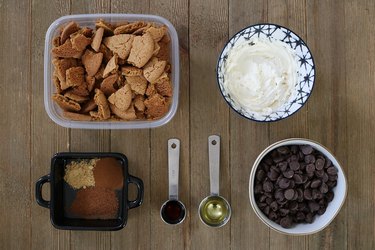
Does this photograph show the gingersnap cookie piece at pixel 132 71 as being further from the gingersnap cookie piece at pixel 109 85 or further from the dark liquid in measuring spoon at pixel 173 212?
the dark liquid in measuring spoon at pixel 173 212

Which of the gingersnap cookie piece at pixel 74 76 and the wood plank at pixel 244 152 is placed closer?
the gingersnap cookie piece at pixel 74 76

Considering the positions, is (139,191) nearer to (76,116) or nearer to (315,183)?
(76,116)

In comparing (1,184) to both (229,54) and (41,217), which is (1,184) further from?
(229,54)

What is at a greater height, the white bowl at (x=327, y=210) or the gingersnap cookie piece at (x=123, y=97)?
the gingersnap cookie piece at (x=123, y=97)

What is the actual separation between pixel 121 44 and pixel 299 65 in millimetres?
359

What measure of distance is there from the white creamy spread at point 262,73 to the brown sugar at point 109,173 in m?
0.29

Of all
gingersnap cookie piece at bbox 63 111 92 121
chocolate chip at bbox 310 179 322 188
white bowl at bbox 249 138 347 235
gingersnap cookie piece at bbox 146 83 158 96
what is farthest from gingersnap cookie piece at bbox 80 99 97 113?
chocolate chip at bbox 310 179 322 188

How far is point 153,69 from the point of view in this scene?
2.77 feet

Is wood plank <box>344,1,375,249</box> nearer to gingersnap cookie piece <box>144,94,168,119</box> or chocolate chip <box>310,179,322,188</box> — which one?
chocolate chip <box>310,179,322,188</box>

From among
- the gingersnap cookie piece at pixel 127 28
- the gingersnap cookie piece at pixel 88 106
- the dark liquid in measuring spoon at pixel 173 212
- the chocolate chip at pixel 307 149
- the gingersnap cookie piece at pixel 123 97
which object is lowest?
the dark liquid in measuring spoon at pixel 173 212

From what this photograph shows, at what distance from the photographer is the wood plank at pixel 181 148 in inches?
38.0

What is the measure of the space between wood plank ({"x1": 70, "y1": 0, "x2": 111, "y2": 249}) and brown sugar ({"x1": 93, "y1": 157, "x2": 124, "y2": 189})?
44mm

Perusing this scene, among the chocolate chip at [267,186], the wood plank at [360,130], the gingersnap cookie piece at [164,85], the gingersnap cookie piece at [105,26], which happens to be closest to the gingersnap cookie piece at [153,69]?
the gingersnap cookie piece at [164,85]

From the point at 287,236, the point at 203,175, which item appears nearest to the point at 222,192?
the point at 203,175
